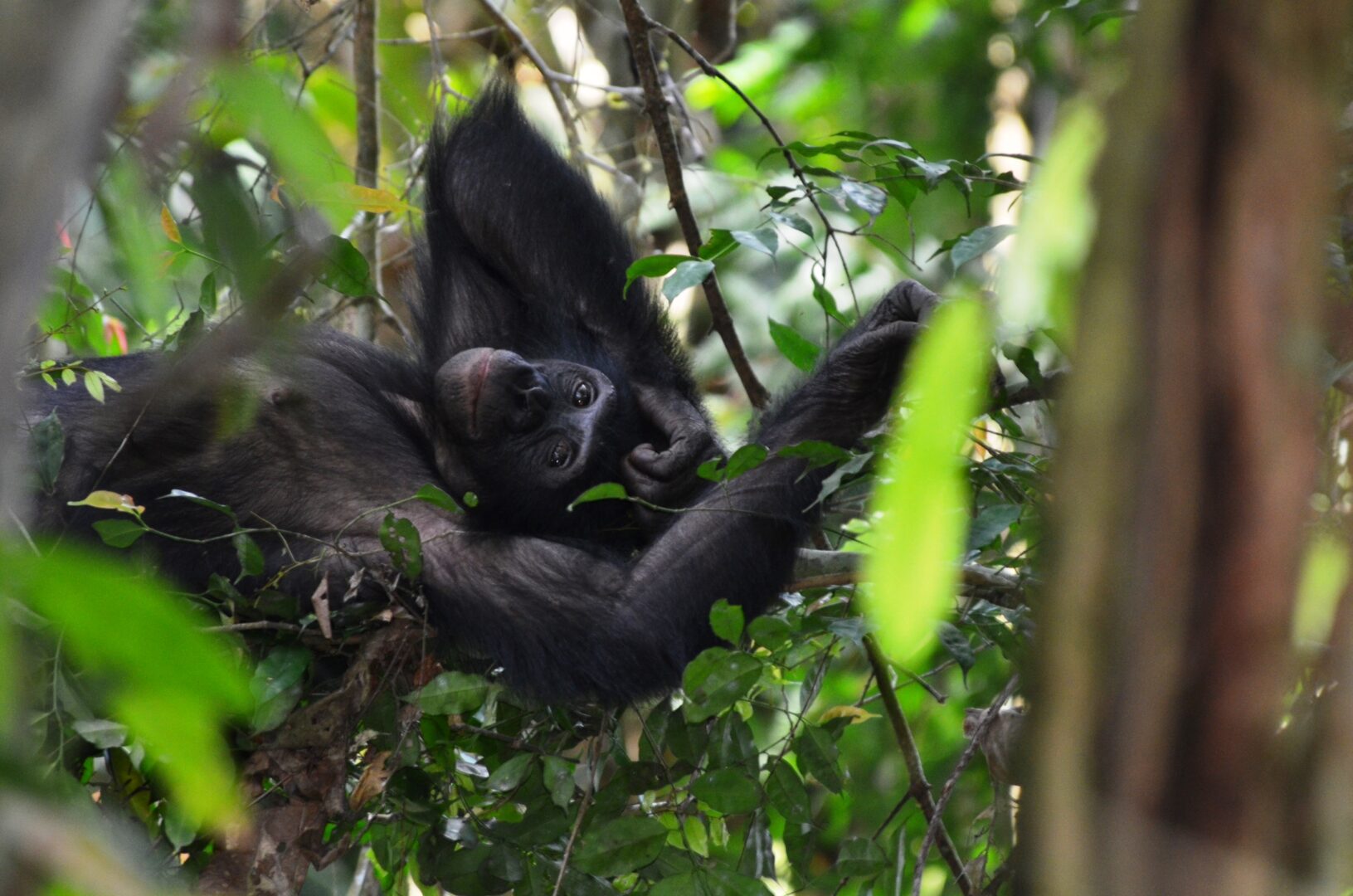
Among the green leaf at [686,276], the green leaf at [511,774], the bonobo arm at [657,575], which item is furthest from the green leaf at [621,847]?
the green leaf at [686,276]

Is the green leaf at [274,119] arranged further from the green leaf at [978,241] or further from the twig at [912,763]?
the twig at [912,763]

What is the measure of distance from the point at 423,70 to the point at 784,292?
1.96m

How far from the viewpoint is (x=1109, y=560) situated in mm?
605

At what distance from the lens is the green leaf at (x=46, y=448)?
2.20 metres

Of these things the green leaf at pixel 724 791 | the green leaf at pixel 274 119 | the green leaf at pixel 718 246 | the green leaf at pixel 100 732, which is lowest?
the green leaf at pixel 724 791

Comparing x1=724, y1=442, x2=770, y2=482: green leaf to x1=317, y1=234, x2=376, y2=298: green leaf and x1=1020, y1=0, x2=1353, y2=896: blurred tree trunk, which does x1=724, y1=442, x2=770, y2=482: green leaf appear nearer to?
x1=317, y1=234, x2=376, y2=298: green leaf

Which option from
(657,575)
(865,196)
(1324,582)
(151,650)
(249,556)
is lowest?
(657,575)

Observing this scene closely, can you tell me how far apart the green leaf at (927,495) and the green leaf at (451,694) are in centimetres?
149

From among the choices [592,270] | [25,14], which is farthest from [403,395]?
[25,14]

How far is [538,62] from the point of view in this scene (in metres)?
3.46

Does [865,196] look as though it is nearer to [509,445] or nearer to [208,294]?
[509,445]

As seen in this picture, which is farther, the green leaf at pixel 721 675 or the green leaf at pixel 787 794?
the green leaf at pixel 787 794

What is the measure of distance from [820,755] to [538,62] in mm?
2031

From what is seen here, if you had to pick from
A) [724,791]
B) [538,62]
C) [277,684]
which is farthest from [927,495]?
[538,62]
